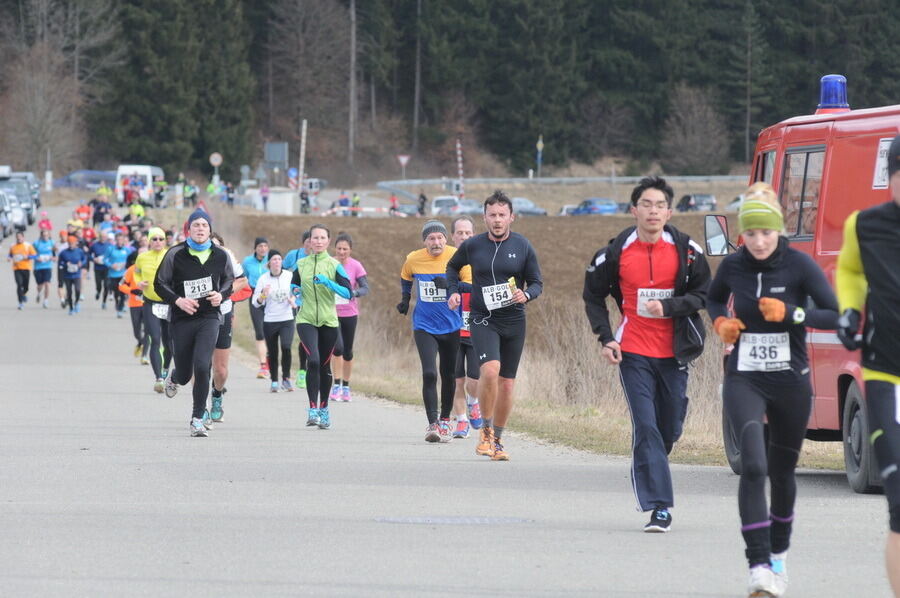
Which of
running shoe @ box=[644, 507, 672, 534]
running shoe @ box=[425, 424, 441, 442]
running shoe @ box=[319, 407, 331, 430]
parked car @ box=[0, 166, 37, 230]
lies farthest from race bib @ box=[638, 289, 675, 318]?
parked car @ box=[0, 166, 37, 230]

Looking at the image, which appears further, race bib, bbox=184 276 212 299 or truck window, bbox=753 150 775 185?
race bib, bbox=184 276 212 299

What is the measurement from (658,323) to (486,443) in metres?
4.19

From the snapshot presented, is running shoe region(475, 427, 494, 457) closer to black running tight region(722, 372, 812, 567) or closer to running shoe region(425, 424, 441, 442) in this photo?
running shoe region(425, 424, 441, 442)

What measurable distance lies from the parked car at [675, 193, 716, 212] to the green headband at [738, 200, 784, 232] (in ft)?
233

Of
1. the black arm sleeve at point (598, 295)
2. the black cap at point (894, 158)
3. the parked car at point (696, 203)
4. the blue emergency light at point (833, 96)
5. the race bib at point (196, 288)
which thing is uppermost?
the blue emergency light at point (833, 96)

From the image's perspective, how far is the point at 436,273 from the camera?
49.0ft

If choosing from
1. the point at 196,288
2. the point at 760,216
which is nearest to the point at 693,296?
the point at 760,216

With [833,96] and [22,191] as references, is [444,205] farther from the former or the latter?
[833,96]

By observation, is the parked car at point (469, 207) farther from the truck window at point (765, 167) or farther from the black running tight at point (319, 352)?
the truck window at point (765, 167)

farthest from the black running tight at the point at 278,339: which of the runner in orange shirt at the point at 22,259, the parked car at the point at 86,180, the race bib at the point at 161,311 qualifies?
the parked car at the point at 86,180

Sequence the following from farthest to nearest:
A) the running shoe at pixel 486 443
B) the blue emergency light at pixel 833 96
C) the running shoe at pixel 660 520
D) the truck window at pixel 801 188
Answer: the running shoe at pixel 486 443, the blue emergency light at pixel 833 96, the truck window at pixel 801 188, the running shoe at pixel 660 520

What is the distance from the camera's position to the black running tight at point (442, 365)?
1479 centimetres

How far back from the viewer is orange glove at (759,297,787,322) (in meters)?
7.46

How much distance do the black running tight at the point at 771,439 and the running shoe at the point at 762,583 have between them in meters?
0.19
